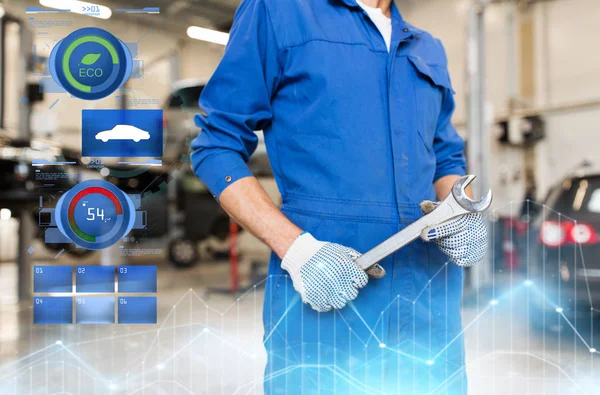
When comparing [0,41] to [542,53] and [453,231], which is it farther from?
[542,53]

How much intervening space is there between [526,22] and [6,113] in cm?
616

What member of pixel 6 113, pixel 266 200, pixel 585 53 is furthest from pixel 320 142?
pixel 585 53

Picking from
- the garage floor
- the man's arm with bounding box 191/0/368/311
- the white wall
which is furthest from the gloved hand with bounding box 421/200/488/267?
the white wall

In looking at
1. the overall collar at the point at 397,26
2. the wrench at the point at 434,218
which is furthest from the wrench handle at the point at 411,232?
the overall collar at the point at 397,26

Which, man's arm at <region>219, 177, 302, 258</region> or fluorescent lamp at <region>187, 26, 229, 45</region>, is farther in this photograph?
fluorescent lamp at <region>187, 26, 229, 45</region>

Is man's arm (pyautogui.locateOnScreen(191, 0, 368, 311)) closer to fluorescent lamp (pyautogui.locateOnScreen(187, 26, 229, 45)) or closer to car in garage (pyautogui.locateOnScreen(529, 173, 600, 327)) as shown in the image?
fluorescent lamp (pyautogui.locateOnScreen(187, 26, 229, 45))
